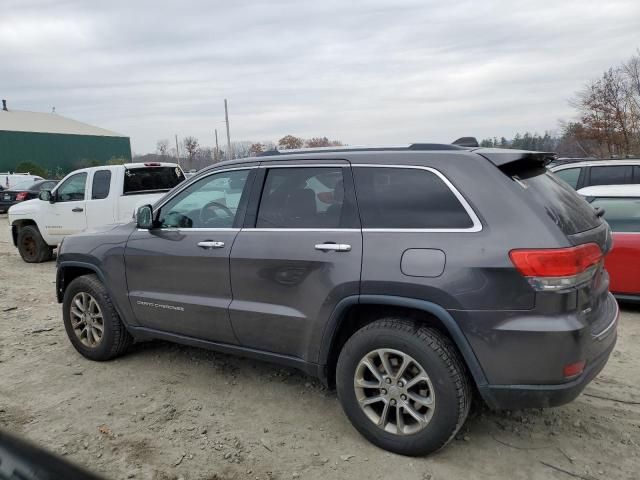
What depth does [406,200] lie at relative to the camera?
9.99 ft

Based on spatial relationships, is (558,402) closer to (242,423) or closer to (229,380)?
(242,423)

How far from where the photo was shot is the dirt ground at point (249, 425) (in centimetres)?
298

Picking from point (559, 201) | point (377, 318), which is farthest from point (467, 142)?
point (377, 318)

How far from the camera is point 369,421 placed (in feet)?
10.2

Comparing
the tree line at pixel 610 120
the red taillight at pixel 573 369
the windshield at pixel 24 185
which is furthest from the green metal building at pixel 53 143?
the red taillight at pixel 573 369

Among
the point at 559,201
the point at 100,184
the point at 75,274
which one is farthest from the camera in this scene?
the point at 100,184

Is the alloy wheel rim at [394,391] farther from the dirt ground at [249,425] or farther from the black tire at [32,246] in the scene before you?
the black tire at [32,246]

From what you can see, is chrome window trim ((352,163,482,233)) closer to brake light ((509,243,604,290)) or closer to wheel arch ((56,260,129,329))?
brake light ((509,243,604,290))

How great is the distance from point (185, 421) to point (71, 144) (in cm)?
5902

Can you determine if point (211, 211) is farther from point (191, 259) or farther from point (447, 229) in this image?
point (447, 229)

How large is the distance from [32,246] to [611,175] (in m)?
10.5

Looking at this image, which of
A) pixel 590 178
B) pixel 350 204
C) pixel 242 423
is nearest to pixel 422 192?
pixel 350 204

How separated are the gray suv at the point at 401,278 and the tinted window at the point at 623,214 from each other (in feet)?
9.72

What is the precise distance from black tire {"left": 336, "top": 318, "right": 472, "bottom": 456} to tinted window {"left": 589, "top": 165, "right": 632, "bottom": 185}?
6221 millimetres
